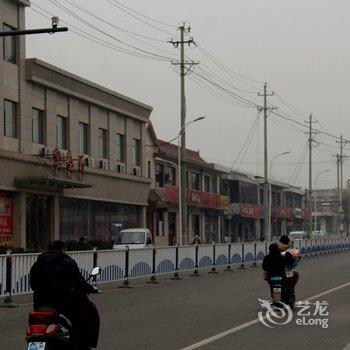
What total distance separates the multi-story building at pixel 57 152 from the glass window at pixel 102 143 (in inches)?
2.3

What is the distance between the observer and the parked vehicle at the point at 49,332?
6.84 m

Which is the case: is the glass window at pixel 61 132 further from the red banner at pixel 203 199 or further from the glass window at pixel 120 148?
the red banner at pixel 203 199

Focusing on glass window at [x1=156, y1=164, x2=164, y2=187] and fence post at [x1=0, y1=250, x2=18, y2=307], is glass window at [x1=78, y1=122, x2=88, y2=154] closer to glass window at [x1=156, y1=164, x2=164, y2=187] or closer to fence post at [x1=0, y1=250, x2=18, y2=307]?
glass window at [x1=156, y1=164, x2=164, y2=187]

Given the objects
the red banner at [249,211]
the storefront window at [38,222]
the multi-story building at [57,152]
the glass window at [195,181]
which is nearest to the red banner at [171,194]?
the glass window at [195,181]

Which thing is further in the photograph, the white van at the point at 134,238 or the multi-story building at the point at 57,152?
the white van at the point at 134,238

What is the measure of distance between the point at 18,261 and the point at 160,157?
38119 millimetres

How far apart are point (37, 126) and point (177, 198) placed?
21.4 m

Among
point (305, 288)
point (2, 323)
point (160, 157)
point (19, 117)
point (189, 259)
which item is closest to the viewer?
point (2, 323)

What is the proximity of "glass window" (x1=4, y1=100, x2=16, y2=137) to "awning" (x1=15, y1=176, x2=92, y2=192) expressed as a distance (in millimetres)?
2136

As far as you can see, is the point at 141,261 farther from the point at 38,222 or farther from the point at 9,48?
the point at 9,48

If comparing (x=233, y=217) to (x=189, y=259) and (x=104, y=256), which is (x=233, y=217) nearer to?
(x=189, y=259)

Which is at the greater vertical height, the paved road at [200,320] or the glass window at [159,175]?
the glass window at [159,175]

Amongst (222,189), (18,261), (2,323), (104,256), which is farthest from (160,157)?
(2,323)

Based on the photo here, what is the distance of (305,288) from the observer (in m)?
19.9
